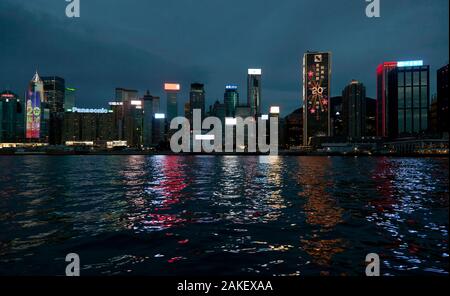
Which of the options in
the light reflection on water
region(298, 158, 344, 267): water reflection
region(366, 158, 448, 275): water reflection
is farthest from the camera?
region(298, 158, 344, 267): water reflection

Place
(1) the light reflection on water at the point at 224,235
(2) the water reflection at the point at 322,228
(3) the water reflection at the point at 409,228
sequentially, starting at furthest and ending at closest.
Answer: (2) the water reflection at the point at 322,228 → (3) the water reflection at the point at 409,228 → (1) the light reflection on water at the point at 224,235

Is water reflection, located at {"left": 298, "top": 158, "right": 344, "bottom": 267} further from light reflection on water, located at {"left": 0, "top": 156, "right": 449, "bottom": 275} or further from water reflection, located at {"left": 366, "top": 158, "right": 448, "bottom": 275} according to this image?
water reflection, located at {"left": 366, "top": 158, "right": 448, "bottom": 275}

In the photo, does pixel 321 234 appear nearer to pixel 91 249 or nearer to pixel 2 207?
pixel 91 249

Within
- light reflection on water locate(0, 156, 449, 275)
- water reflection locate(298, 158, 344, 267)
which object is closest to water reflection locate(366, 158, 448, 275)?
light reflection on water locate(0, 156, 449, 275)

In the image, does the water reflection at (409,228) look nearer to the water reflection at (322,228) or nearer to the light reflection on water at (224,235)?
the light reflection on water at (224,235)

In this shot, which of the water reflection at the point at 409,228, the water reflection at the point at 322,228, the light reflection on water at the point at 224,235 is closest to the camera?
the light reflection on water at the point at 224,235

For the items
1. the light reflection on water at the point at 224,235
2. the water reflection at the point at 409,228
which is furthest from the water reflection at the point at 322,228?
the water reflection at the point at 409,228

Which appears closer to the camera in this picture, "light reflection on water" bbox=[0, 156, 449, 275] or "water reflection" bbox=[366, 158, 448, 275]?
"light reflection on water" bbox=[0, 156, 449, 275]

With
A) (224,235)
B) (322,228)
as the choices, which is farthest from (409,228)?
(224,235)

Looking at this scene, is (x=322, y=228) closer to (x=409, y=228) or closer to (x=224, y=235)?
Answer: (x=409, y=228)

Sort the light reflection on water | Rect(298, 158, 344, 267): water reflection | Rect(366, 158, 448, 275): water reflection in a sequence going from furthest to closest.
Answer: Rect(298, 158, 344, 267): water reflection
Rect(366, 158, 448, 275): water reflection
the light reflection on water

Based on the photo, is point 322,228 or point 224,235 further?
point 322,228
